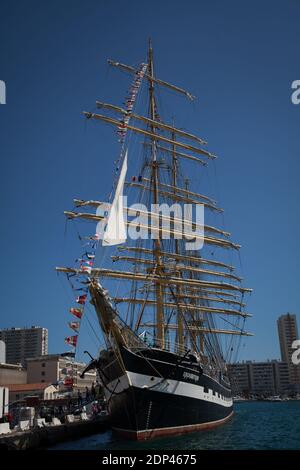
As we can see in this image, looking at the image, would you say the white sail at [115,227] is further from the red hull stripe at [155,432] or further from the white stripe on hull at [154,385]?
the red hull stripe at [155,432]

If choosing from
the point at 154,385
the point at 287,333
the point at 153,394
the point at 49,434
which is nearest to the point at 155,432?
the point at 153,394

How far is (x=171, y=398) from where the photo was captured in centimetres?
2722

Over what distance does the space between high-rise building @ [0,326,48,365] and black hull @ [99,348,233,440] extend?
16307cm

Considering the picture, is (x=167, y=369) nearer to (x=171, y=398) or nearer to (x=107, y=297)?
(x=171, y=398)

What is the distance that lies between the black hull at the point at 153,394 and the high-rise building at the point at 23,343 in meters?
163

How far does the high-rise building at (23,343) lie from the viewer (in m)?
184

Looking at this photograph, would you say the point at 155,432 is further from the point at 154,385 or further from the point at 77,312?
the point at 77,312

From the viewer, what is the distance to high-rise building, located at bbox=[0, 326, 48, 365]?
18388 cm

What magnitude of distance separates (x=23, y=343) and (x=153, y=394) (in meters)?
172

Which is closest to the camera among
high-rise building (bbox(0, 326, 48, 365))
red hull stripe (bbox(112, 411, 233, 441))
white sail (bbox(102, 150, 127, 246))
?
red hull stripe (bbox(112, 411, 233, 441))

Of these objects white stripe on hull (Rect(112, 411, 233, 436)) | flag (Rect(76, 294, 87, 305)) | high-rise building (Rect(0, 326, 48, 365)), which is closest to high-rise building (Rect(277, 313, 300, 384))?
high-rise building (Rect(0, 326, 48, 365))

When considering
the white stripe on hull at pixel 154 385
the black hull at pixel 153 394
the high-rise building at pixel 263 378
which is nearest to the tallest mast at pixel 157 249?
the black hull at pixel 153 394

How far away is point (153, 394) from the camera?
2616cm

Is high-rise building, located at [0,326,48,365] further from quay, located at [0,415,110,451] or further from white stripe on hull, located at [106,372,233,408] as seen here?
white stripe on hull, located at [106,372,233,408]
